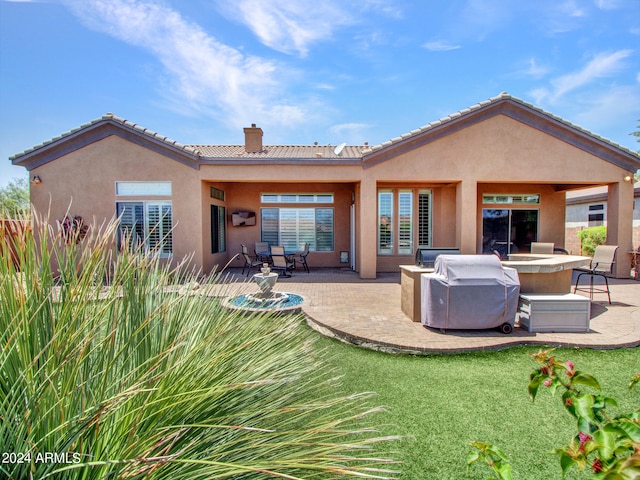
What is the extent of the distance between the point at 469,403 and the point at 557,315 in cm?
353

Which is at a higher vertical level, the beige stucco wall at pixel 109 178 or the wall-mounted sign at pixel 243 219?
A: the beige stucco wall at pixel 109 178

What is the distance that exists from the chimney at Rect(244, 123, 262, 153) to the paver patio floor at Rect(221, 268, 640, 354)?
27.4ft

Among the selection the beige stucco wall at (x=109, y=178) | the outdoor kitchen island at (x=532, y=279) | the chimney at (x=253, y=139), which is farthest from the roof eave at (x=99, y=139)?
the outdoor kitchen island at (x=532, y=279)

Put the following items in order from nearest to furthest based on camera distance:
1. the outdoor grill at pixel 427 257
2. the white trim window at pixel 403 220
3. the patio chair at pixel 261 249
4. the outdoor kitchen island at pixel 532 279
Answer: the outdoor kitchen island at pixel 532 279
the outdoor grill at pixel 427 257
the white trim window at pixel 403 220
the patio chair at pixel 261 249

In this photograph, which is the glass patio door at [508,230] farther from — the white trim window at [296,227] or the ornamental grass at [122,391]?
the ornamental grass at [122,391]

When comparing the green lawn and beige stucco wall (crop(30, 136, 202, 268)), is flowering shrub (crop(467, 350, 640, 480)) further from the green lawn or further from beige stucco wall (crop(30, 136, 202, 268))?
beige stucco wall (crop(30, 136, 202, 268))

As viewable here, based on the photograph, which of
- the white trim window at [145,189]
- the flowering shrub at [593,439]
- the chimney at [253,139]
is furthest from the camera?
the chimney at [253,139]

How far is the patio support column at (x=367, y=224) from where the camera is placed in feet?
39.3

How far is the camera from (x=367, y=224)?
1202 cm

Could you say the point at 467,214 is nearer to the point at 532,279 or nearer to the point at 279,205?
the point at 532,279

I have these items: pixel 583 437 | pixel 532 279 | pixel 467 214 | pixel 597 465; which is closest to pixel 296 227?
pixel 467 214

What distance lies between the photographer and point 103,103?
1201cm

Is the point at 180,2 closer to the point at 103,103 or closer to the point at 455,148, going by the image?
the point at 103,103

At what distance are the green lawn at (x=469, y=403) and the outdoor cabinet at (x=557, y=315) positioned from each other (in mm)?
776
